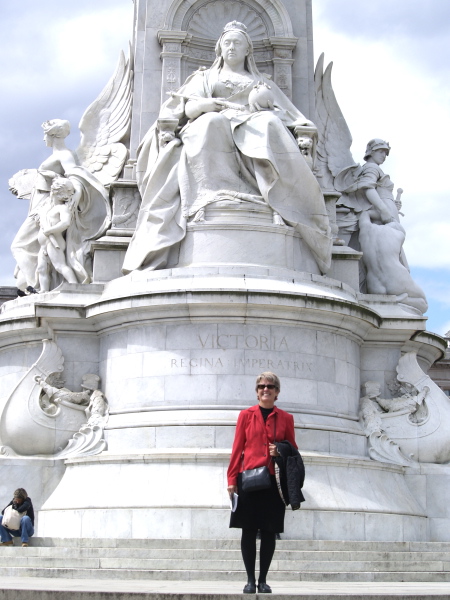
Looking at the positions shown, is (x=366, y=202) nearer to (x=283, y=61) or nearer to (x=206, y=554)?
(x=283, y=61)

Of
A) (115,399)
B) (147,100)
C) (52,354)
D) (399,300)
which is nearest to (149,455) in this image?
(115,399)

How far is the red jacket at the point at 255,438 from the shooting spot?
9.44m

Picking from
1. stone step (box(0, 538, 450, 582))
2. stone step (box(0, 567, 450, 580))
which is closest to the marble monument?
stone step (box(0, 538, 450, 582))

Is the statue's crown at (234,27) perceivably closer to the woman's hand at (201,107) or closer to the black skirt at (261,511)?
the woman's hand at (201,107)

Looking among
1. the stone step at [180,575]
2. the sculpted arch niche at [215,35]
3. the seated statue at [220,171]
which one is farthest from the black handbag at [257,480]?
the sculpted arch niche at [215,35]

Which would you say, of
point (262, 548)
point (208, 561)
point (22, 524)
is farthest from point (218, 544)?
point (262, 548)

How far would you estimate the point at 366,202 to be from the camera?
22.0 meters

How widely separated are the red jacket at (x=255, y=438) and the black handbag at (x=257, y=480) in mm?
67

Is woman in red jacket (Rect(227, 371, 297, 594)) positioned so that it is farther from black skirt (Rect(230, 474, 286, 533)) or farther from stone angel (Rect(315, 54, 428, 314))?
stone angel (Rect(315, 54, 428, 314))

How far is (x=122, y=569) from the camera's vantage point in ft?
39.6

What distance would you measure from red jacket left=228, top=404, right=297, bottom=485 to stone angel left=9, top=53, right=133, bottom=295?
1078 cm

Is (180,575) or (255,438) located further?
(180,575)

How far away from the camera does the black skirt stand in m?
9.34

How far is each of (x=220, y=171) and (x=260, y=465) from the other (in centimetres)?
1007
